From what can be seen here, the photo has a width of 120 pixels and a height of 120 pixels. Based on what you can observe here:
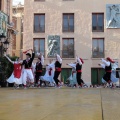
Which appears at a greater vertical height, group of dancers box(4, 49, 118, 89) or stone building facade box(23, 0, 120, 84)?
stone building facade box(23, 0, 120, 84)

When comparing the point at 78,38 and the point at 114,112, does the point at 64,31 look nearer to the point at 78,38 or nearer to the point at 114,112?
the point at 78,38

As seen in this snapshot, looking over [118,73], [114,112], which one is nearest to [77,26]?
[118,73]

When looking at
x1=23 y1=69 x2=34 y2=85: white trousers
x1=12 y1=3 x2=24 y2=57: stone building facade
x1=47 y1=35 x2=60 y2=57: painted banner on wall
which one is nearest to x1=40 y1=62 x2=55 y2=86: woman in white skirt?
x1=23 y1=69 x2=34 y2=85: white trousers

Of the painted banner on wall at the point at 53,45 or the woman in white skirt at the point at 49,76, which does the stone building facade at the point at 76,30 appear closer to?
the painted banner on wall at the point at 53,45

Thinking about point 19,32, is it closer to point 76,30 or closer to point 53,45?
point 53,45

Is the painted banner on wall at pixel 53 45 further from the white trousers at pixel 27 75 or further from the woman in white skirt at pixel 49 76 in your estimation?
the white trousers at pixel 27 75

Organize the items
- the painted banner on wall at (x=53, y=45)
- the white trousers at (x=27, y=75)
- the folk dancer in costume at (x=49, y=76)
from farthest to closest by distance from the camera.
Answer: the painted banner on wall at (x=53, y=45), the folk dancer in costume at (x=49, y=76), the white trousers at (x=27, y=75)

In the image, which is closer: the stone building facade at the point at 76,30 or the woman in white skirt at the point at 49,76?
the woman in white skirt at the point at 49,76

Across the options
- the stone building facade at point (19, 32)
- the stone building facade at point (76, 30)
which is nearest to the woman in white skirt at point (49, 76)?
the stone building facade at point (76, 30)

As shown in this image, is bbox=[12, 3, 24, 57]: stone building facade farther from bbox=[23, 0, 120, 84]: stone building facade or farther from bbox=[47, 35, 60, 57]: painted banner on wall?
bbox=[47, 35, 60, 57]: painted banner on wall

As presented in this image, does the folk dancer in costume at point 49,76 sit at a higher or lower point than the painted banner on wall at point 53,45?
lower

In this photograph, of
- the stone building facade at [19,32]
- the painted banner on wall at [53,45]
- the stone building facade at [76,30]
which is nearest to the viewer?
the stone building facade at [76,30]

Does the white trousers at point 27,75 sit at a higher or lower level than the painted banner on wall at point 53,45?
lower

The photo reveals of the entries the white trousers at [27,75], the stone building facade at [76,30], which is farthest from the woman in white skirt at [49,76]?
the stone building facade at [76,30]
